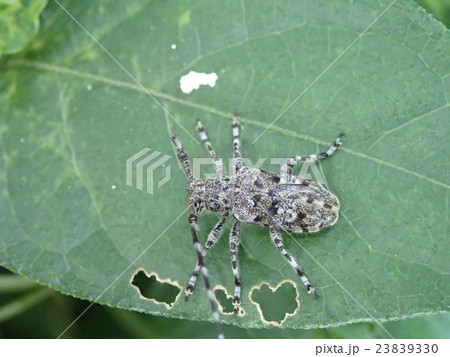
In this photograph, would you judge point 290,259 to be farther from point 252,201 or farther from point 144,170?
point 144,170

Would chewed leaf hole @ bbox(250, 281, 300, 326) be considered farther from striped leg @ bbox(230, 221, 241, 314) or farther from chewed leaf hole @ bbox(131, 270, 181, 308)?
chewed leaf hole @ bbox(131, 270, 181, 308)

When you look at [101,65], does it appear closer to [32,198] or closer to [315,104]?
[32,198]

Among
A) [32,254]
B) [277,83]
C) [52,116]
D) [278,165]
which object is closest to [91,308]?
[32,254]

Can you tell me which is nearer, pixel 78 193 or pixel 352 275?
pixel 352 275

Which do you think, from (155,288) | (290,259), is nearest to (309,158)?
(290,259)

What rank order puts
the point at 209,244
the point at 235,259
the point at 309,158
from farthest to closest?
the point at 209,244, the point at 235,259, the point at 309,158
